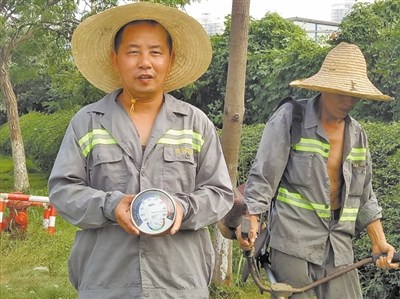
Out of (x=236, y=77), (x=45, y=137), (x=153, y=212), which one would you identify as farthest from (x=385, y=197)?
(x=45, y=137)

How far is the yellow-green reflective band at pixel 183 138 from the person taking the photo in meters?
2.85

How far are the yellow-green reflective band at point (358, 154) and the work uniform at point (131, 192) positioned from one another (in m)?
1.17

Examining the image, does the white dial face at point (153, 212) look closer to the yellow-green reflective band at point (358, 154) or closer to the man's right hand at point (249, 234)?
the man's right hand at point (249, 234)

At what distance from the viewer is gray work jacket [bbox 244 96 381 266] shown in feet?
12.4

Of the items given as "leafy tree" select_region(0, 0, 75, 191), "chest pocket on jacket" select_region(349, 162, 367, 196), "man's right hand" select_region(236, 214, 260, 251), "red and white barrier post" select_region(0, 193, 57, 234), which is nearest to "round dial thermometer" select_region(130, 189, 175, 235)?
"man's right hand" select_region(236, 214, 260, 251)

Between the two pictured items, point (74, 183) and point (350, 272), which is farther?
point (350, 272)

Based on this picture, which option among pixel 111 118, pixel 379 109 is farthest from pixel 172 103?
pixel 379 109

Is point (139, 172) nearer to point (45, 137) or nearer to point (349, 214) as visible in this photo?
point (349, 214)

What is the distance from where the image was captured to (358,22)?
1038cm

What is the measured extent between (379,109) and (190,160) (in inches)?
264

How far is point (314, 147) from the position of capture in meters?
3.80

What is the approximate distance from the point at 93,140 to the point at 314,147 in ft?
4.55

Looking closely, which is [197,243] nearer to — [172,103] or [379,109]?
[172,103]

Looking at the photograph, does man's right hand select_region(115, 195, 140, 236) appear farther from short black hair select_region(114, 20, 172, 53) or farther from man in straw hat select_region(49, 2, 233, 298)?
short black hair select_region(114, 20, 172, 53)
